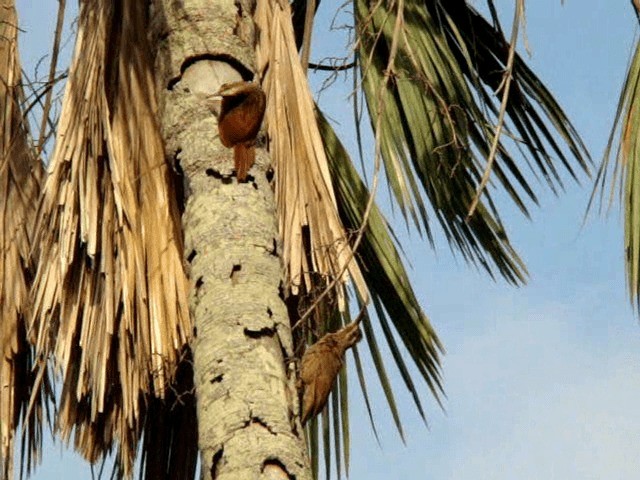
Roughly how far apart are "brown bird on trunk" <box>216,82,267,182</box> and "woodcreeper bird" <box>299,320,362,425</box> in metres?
0.52

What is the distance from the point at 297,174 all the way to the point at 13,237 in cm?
106

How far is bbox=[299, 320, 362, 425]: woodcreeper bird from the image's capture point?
12.1ft

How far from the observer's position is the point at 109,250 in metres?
4.11

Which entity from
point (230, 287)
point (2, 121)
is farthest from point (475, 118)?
point (230, 287)

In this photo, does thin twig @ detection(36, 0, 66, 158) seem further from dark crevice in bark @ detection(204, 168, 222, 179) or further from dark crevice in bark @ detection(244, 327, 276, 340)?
dark crevice in bark @ detection(244, 327, 276, 340)

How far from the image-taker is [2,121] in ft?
16.2

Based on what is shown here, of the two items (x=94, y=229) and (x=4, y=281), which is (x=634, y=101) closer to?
(x=94, y=229)

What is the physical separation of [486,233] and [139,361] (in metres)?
1.60

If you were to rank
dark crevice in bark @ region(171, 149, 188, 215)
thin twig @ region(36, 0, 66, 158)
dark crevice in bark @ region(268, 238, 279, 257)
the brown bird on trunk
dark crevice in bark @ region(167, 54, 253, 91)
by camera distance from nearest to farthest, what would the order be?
1. dark crevice in bark @ region(268, 238, 279, 257)
2. the brown bird on trunk
3. dark crevice in bark @ region(171, 149, 188, 215)
4. dark crevice in bark @ region(167, 54, 253, 91)
5. thin twig @ region(36, 0, 66, 158)

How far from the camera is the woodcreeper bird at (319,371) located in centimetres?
369

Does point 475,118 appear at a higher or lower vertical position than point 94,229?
higher

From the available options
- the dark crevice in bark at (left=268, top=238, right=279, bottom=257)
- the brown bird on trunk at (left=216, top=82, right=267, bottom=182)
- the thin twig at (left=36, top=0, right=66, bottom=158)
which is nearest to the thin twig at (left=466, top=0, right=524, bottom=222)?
the dark crevice in bark at (left=268, top=238, right=279, bottom=257)

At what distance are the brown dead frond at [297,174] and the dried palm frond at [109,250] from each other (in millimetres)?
316

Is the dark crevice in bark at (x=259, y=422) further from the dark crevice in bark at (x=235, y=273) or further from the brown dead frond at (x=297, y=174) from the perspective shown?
the brown dead frond at (x=297, y=174)
